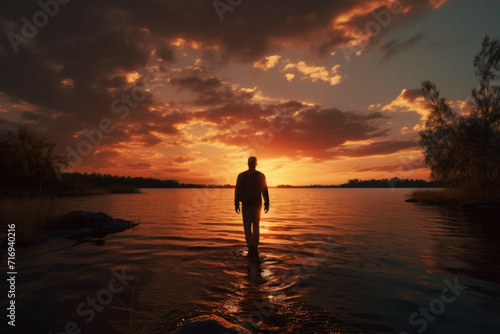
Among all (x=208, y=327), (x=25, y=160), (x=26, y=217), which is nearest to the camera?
(x=208, y=327)

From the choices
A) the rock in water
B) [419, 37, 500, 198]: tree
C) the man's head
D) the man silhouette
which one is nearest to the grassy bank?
the man silhouette

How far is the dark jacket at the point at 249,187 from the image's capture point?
871cm

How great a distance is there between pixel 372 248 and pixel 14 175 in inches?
2446

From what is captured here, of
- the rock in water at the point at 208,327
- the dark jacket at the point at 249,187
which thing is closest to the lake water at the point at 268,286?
the rock in water at the point at 208,327

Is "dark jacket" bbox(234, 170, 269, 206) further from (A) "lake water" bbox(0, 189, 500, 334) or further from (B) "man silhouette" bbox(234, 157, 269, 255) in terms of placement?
(A) "lake water" bbox(0, 189, 500, 334)

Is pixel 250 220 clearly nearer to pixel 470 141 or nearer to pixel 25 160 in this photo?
pixel 470 141

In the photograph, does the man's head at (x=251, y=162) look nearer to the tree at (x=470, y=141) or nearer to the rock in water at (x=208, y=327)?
the rock in water at (x=208, y=327)

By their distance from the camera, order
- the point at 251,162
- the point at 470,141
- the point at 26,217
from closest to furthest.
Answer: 1. the point at 251,162
2. the point at 26,217
3. the point at 470,141

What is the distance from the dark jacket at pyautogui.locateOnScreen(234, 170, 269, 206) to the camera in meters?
8.71

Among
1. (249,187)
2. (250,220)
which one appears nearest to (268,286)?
(250,220)

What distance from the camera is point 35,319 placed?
412cm

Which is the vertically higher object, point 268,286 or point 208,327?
point 208,327

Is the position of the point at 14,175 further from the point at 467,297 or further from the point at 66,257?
the point at 467,297

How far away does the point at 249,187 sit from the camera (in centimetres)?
874
